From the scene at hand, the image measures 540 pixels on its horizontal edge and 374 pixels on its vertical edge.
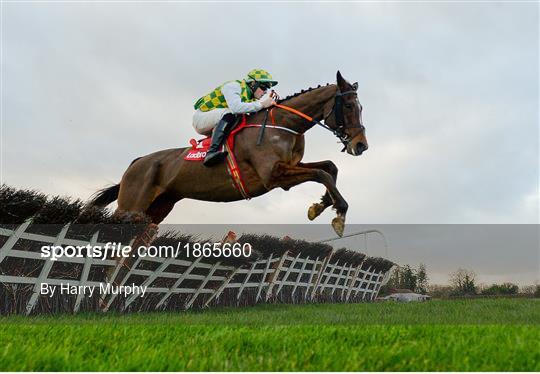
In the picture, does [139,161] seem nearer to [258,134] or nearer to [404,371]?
[258,134]

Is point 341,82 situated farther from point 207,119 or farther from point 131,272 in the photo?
point 131,272

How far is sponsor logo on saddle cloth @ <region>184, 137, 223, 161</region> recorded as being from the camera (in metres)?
7.19

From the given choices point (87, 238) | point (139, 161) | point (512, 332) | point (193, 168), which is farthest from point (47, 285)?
point (512, 332)

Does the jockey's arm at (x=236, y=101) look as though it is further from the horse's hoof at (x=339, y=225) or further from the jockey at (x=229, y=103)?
the horse's hoof at (x=339, y=225)

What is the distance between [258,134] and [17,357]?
4090mm

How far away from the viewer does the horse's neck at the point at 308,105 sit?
6756mm

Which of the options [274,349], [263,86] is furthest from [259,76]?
[274,349]

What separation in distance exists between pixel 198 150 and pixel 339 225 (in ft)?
7.41

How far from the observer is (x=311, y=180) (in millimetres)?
6383

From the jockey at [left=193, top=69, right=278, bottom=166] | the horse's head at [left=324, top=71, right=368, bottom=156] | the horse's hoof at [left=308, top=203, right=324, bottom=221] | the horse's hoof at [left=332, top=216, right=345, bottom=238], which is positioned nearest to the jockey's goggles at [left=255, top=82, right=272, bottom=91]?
the jockey at [left=193, top=69, right=278, bottom=166]

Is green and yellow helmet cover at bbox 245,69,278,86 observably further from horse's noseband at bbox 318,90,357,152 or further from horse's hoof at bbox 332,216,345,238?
horse's hoof at bbox 332,216,345,238

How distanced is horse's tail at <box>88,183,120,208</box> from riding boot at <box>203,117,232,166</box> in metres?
2.32

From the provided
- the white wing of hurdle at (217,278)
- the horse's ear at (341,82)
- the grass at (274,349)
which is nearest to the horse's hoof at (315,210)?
the horse's ear at (341,82)

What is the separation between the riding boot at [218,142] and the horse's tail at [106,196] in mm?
2320
